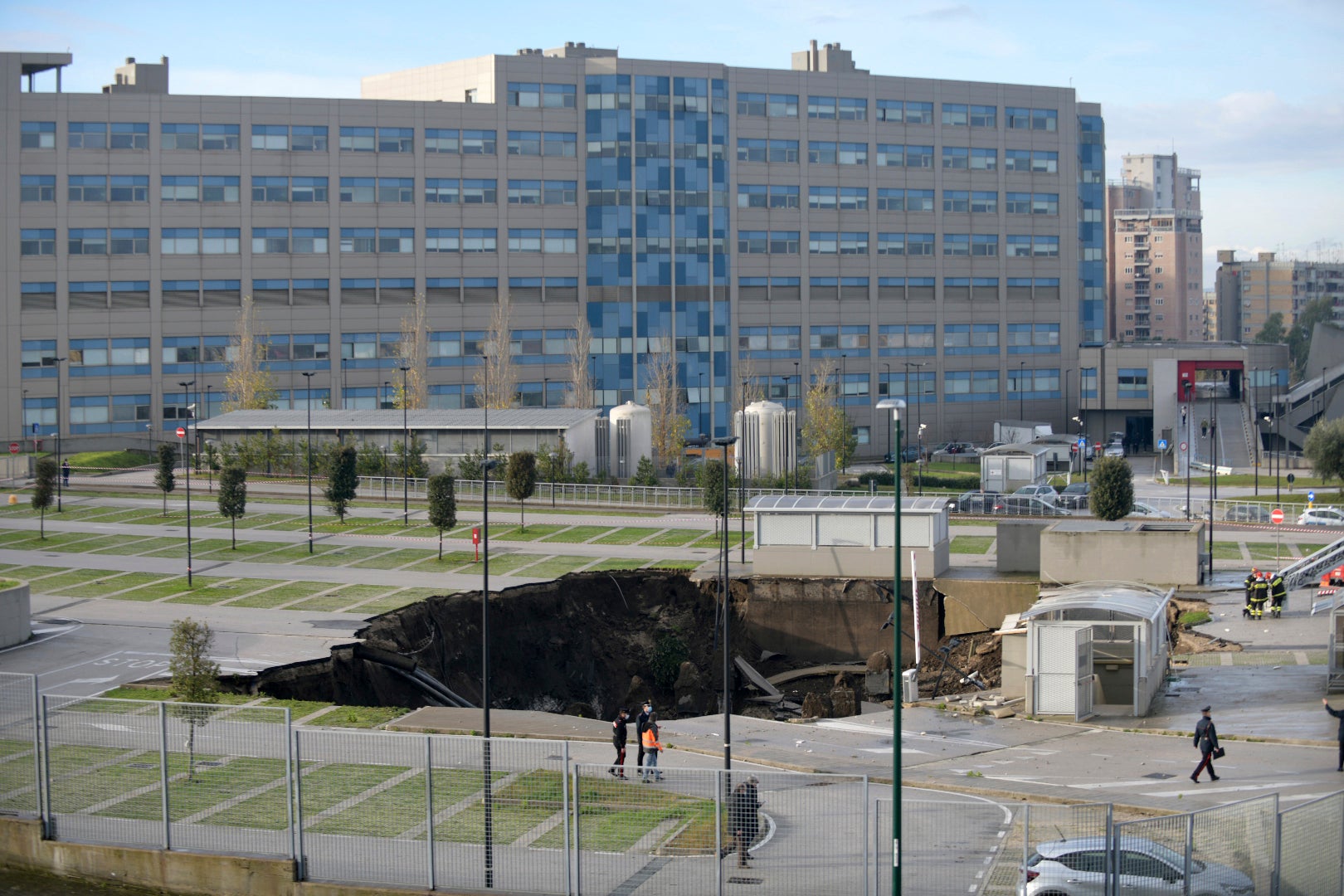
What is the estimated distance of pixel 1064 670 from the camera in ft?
93.9

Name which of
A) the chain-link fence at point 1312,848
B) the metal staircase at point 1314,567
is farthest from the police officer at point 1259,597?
the chain-link fence at point 1312,848

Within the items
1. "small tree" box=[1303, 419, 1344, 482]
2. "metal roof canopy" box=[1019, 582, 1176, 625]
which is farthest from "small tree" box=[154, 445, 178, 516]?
"small tree" box=[1303, 419, 1344, 482]

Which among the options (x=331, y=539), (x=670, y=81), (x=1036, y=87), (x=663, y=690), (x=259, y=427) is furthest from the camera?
(x=1036, y=87)

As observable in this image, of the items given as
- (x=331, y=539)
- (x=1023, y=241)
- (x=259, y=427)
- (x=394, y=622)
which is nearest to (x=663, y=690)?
(x=394, y=622)

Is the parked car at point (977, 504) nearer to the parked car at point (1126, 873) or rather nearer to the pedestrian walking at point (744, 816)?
the parked car at point (1126, 873)

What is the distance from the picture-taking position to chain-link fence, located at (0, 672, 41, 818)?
68.1ft

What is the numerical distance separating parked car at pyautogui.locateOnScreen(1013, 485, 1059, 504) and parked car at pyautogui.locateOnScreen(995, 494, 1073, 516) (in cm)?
28

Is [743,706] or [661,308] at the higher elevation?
[661,308]

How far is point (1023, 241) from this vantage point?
101 m

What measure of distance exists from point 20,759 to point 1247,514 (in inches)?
2077

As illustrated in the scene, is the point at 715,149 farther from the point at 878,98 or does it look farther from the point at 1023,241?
the point at 1023,241

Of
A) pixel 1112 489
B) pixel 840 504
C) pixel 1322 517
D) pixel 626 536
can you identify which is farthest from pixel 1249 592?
pixel 626 536

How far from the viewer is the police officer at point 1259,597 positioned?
1476 inches

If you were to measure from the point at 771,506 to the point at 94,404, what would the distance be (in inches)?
2263
